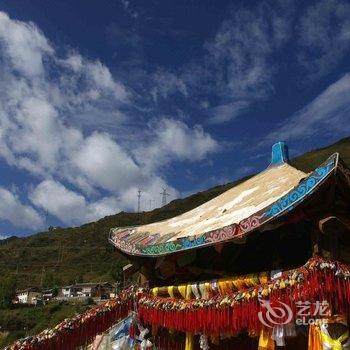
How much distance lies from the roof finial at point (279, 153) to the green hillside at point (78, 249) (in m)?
106

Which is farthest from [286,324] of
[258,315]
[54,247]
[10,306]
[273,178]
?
[54,247]

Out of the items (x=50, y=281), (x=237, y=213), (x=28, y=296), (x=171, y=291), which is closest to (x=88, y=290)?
(x=28, y=296)

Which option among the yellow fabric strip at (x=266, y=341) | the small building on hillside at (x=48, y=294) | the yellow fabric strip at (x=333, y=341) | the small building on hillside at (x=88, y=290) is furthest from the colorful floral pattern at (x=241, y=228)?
the small building on hillside at (x=48, y=294)

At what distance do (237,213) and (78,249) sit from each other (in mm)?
151650

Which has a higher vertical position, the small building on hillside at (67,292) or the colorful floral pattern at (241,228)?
the small building on hillside at (67,292)

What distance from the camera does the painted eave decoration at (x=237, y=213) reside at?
693 centimetres

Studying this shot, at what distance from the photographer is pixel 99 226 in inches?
6895

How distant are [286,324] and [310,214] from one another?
1.59 meters

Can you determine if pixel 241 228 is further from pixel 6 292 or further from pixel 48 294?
pixel 48 294

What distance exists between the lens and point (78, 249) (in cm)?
15575

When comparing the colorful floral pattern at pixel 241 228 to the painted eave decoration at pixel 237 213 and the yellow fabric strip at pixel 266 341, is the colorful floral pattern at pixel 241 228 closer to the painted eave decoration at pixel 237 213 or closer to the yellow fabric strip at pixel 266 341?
the painted eave decoration at pixel 237 213

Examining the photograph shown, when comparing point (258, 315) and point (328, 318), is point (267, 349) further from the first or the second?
point (328, 318)

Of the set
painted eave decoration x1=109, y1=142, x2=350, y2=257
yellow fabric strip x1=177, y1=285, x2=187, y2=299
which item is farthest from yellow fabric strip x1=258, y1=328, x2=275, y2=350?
yellow fabric strip x1=177, y1=285, x2=187, y2=299

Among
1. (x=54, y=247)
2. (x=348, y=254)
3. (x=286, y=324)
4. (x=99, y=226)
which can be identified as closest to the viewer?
(x=286, y=324)
